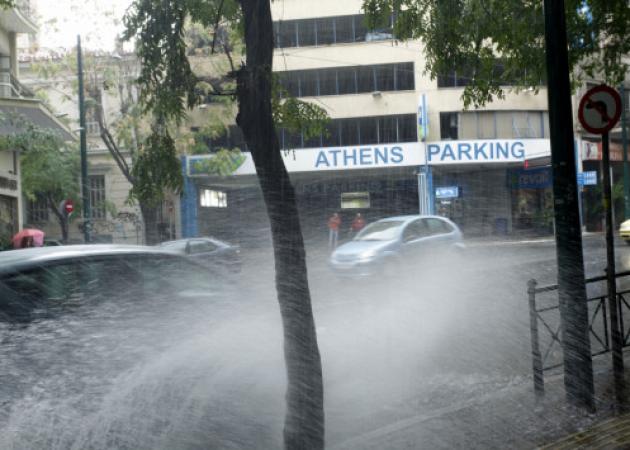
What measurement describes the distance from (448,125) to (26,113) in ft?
61.8

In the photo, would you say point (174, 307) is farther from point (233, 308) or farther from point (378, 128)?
point (378, 128)

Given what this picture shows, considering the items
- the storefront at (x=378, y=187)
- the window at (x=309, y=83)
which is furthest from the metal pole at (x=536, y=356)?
the window at (x=309, y=83)

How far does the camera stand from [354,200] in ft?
113

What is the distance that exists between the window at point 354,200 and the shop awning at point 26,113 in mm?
17258

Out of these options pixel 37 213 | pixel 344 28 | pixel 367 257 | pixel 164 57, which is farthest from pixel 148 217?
pixel 37 213

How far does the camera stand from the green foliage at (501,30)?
25.3 feet

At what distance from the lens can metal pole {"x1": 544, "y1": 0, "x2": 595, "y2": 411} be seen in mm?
5379

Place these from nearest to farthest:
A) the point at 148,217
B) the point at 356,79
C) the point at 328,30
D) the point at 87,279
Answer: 1. the point at 87,279
2. the point at 148,217
3. the point at 328,30
4. the point at 356,79

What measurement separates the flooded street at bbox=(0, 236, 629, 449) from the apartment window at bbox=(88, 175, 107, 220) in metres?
22.5

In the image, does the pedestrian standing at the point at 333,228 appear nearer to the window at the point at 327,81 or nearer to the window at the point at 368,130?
the window at the point at 368,130

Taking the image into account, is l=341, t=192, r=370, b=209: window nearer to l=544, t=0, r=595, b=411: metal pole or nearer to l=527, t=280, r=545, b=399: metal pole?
l=527, t=280, r=545, b=399: metal pole

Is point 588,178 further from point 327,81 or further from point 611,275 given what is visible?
point 611,275

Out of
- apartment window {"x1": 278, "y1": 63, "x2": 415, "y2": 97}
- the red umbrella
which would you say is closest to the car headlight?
the red umbrella

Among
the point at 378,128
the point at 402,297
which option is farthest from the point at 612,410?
the point at 378,128
